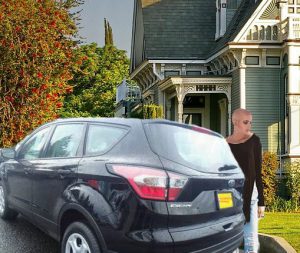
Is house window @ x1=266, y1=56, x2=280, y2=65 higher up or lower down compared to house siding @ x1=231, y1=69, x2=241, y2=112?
higher up

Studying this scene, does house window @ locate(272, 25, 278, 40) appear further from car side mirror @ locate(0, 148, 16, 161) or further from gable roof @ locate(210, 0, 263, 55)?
car side mirror @ locate(0, 148, 16, 161)

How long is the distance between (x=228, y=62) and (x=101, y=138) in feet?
61.0

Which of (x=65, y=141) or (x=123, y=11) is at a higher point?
(x=123, y=11)

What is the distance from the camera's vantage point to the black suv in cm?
491

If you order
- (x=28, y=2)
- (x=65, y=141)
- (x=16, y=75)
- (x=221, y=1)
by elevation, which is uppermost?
(x=221, y=1)

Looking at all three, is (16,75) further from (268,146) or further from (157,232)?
(157,232)

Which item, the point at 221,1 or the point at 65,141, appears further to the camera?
the point at 221,1

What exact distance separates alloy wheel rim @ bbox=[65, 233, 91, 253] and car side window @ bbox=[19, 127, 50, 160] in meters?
1.66

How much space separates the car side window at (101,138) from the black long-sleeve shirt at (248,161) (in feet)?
4.96

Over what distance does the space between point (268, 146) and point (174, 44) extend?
695cm

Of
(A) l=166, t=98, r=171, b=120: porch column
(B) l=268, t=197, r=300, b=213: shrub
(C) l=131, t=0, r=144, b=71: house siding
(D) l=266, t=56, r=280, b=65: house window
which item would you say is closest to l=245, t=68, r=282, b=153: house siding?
(D) l=266, t=56, r=280, b=65: house window

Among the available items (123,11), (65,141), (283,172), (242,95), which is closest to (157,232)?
(65,141)

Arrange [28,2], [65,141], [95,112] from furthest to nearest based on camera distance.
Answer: [95,112] < [28,2] < [65,141]

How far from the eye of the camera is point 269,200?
16.8 metres
